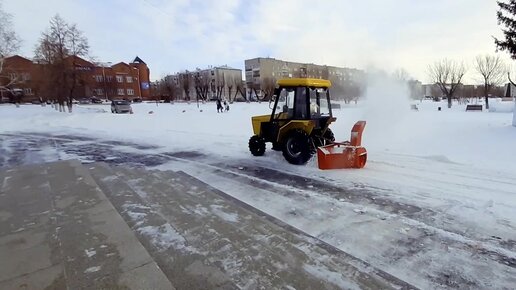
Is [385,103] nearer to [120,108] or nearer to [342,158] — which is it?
[342,158]

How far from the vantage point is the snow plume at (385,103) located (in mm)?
13690

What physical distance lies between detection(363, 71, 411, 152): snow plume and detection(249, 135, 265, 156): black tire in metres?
6.14

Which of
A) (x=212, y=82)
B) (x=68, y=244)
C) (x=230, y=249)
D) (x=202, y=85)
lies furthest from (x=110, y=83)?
(x=230, y=249)

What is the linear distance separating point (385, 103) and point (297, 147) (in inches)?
323

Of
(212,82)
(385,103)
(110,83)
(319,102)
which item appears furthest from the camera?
(212,82)

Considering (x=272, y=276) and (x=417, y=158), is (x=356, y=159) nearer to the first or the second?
(x=417, y=158)

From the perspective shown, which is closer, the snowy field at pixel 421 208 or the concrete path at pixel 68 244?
the concrete path at pixel 68 244

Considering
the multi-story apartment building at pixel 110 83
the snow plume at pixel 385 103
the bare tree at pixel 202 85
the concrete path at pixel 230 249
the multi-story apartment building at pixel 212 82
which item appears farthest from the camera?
the multi-story apartment building at pixel 212 82

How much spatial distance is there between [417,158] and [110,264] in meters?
8.00

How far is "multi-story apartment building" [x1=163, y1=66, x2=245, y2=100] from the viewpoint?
95600 mm

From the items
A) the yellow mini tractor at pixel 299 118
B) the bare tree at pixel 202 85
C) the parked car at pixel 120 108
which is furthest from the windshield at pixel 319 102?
the bare tree at pixel 202 85

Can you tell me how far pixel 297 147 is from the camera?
8023mm

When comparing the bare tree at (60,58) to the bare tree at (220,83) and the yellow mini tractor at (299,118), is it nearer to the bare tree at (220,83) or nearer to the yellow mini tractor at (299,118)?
the yellow mini tractor at (299,118)

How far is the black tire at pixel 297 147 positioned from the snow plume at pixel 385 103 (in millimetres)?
6378
